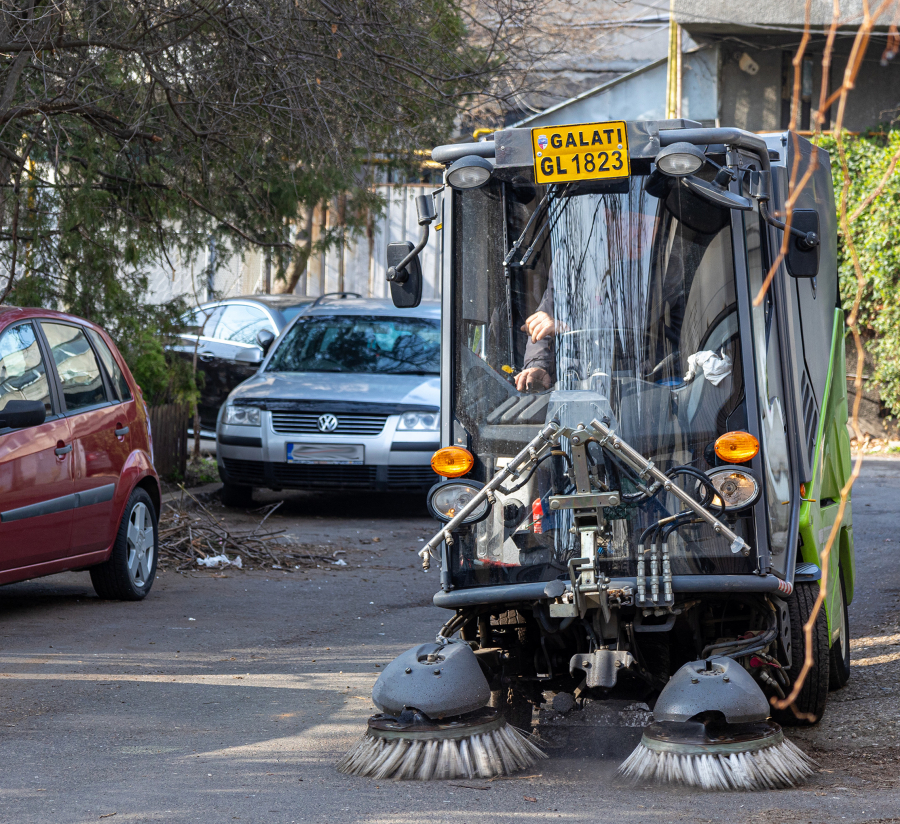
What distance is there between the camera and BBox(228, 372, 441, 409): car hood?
11586mm

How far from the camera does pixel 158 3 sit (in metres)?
8.51

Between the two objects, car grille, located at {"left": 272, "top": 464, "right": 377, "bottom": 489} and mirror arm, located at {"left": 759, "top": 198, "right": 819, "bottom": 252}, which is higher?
mirror arm, located at {"left": 759, "top": 198, "right": 819, "bottom": 252}

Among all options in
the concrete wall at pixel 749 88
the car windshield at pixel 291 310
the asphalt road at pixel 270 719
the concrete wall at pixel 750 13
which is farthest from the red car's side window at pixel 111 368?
the concrete wall at pixel 749 88

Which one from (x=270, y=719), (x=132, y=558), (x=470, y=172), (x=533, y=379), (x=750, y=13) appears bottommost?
(x=270, y=719)

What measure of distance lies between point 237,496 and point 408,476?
193 centimetres

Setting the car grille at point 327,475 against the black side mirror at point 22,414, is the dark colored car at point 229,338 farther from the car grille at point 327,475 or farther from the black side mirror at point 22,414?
the black side mirror at point 22,414

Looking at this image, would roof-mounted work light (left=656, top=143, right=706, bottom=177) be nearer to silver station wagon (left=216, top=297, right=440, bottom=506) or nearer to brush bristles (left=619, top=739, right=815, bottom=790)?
brush bristles (left=619, top=739, right=815, bottom=790)

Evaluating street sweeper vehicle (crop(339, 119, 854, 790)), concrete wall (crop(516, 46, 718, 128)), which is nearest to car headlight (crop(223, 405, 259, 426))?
street sweeper vehicle (crop(339, 119, 854, 790))

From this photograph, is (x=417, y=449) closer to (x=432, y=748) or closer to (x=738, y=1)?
(x=432, y=748)

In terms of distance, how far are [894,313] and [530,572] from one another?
1333 centimetres

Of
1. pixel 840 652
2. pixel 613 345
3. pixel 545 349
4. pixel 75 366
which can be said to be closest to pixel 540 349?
pixel 545 349

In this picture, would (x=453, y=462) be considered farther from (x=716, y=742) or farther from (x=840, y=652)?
(x=840, y=652)

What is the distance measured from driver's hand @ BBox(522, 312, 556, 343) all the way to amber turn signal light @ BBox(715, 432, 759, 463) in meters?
0.78

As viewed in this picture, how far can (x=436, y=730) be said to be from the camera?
4.36m
